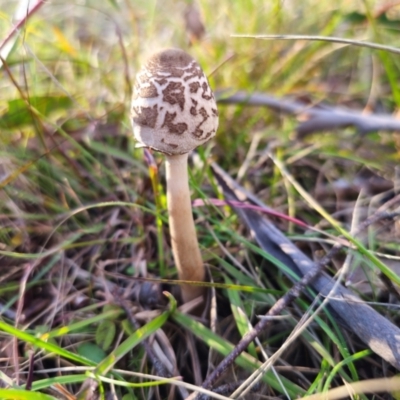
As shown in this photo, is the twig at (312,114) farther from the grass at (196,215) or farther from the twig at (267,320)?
the twig at (267,320)

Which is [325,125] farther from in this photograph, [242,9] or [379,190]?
[242,9]

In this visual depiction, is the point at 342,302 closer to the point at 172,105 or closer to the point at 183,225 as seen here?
the point at 183,225

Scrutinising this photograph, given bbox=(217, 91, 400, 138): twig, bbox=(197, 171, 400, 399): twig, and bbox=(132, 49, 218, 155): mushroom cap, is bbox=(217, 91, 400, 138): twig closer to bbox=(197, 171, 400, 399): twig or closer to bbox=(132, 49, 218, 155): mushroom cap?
bbox=(197, 171, 400, 399): twig

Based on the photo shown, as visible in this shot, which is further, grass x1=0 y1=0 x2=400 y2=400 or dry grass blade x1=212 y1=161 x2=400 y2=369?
grass x1=0 y1=0 x2=400 y2=400

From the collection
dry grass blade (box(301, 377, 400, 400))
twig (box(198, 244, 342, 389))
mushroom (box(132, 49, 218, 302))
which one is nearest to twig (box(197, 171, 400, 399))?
twig (box(198, 244, 342, 389))

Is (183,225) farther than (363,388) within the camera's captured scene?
Yes

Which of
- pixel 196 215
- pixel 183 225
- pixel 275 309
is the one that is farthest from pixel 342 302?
pixel 196 215

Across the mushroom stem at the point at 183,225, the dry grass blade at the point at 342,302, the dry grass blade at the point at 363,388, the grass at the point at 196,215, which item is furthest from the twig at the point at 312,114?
the dry grass blade at the point at 363,388
